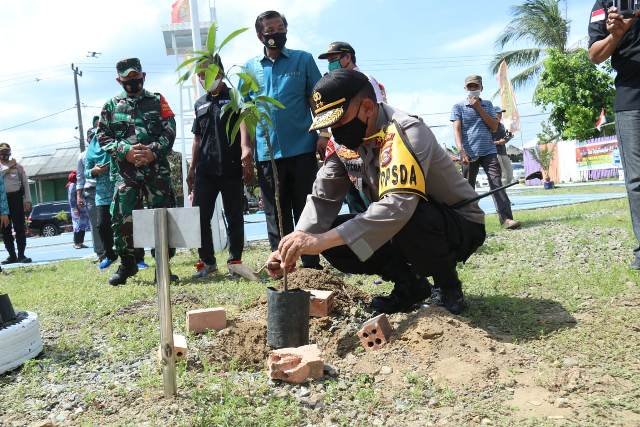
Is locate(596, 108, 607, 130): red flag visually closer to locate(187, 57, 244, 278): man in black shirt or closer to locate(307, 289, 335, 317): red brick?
locate(187, 57, 244, 278): man in black shirt

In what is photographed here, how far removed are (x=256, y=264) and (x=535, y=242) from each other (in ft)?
9.09

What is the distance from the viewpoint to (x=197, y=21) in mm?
8312

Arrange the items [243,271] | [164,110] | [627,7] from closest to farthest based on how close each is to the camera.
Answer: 1. [627,7]
2. [243,271]
3. [164,110]

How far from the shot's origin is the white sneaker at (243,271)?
Answer: 4884 mm

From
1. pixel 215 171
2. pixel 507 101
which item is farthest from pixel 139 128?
pixel 507 101

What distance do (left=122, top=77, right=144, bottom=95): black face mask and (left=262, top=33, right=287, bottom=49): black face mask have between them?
1.31m

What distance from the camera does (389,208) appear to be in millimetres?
2660

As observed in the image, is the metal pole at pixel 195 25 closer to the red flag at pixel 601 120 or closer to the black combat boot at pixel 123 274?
the black combat boot at pixel 123 274

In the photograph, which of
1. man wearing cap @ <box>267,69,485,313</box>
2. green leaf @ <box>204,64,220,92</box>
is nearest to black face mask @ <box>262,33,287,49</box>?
green leaf @ <box>204,64,220,92</box>

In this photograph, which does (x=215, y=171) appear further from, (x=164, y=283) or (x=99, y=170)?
(x=164, y=283)

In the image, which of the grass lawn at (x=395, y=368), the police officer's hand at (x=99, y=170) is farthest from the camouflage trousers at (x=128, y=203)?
the police officer's hand at (x=99, y=170)

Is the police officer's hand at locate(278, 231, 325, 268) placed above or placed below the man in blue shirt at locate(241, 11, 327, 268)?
below

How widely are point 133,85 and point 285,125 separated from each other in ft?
5.05

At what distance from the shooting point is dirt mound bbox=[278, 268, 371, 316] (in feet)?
11.9
